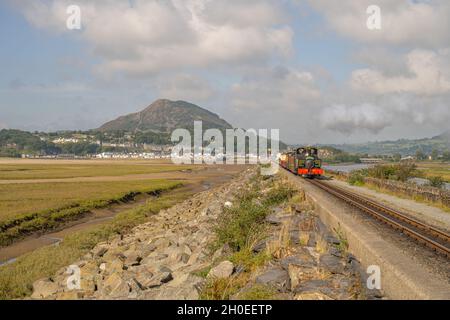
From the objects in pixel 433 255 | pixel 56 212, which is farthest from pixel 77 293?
pixel 56 212

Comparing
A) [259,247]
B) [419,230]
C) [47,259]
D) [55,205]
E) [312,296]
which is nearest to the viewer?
[312,296]

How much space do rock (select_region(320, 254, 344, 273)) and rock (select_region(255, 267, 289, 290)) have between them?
96cm

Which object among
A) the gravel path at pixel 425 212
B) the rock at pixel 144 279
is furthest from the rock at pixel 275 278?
the gravel path at pixel 425 212

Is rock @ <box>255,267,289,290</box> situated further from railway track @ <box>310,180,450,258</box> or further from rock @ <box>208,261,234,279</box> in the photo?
railway track @ <box>310,180,450,258</box>

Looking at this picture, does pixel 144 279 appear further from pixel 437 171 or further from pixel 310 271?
pixel 437 171

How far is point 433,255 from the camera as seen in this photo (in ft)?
37.7

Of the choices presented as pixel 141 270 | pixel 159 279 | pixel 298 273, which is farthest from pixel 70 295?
pixel 298 273

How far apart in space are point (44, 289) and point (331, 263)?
10647mm

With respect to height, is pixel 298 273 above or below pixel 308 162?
below

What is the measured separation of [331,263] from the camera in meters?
9.53

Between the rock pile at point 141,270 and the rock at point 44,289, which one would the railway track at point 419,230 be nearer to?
the rock pile at point 141,270

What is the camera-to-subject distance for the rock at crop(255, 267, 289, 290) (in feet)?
27.6

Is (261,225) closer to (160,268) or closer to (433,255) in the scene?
(160,268)
